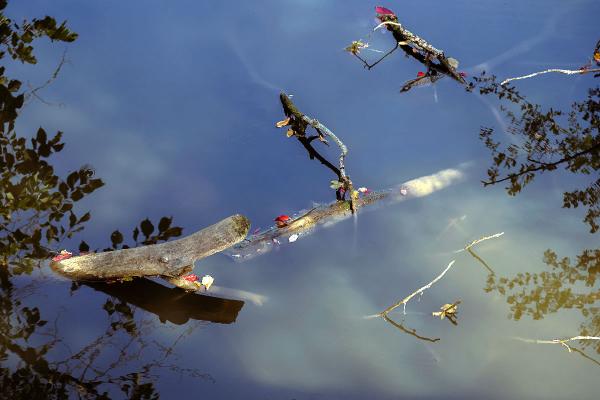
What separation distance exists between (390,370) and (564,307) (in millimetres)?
834

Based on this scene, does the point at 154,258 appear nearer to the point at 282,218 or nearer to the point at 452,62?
the point at 282,218

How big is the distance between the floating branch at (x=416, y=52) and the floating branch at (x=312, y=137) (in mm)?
740

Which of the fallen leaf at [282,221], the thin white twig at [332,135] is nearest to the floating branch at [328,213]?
the fallen leaf at [282,221]

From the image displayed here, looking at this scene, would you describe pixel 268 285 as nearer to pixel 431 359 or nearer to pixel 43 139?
pixel 431 359

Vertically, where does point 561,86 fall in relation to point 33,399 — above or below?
above

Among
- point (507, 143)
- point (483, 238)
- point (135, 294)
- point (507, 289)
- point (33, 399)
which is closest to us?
point (33, 399)

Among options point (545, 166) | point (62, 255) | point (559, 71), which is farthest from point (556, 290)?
point (62, 255)

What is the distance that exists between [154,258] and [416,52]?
88.7 inches

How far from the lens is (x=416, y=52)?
396 cm

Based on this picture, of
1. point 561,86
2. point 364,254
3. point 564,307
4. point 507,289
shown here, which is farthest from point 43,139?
point 561,86

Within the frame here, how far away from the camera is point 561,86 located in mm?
3807

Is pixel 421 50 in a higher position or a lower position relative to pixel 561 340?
higher

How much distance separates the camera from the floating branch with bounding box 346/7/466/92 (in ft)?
12.5

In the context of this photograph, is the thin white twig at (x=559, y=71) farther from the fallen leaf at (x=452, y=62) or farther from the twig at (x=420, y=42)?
the twig at (x=420, y=42)
